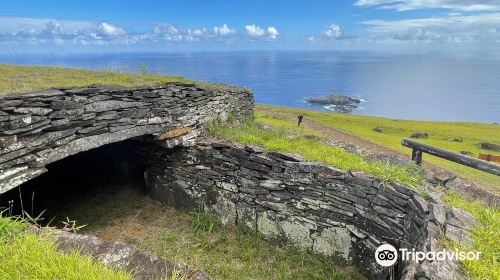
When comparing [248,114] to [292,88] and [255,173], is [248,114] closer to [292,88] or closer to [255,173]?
[255,173]

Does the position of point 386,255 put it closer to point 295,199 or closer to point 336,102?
point 295,199

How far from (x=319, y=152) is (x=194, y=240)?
451 cm

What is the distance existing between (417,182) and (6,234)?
7957 millimetres

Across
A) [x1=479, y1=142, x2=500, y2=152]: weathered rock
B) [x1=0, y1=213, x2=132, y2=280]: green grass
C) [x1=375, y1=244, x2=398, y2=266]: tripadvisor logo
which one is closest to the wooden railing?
[x1=375, y1=244, x2=398, y2=266]: tripadvisor logo

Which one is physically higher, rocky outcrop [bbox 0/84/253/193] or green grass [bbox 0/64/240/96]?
green grass [bbox 0/64/240/96]

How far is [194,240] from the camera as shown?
9789 millimetres

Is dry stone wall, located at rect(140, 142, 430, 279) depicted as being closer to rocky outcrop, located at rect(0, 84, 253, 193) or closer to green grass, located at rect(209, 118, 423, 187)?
green grass, located at rect(209, 118, 423, 187)

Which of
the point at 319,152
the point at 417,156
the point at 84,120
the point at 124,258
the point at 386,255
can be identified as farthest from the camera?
the point at 417,156

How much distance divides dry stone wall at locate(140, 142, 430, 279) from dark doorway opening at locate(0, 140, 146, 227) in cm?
132

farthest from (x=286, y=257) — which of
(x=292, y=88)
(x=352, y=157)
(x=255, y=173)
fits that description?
(x=292, y=88)

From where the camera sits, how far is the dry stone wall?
733cm

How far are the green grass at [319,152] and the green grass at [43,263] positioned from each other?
6358 mm

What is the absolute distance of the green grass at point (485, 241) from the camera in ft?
14.3

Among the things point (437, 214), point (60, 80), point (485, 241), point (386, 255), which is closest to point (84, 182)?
point (60, 80)
